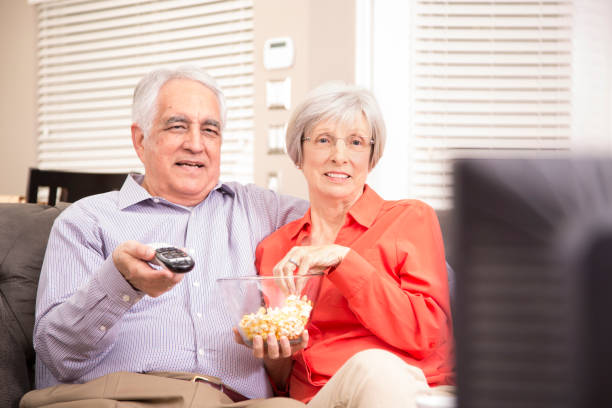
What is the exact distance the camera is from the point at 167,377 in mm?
1485

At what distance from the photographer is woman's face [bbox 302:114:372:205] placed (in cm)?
168

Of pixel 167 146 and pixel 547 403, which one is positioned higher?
pixel 167 146

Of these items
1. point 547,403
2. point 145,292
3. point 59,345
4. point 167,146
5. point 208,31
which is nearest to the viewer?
point 547,403

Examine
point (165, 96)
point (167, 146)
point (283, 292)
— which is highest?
point (165, 96)

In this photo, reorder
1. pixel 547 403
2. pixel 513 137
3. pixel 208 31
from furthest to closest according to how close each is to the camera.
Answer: pixel 208 31, pixel 513 137, pixel 547 403

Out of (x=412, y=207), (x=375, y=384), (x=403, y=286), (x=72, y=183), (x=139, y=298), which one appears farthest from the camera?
(x=72, y=183)

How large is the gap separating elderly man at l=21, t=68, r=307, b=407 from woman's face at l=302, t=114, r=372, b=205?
22 cm

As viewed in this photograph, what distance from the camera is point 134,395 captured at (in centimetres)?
138

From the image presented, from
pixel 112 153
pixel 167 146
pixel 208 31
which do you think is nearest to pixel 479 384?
pixel 167 146

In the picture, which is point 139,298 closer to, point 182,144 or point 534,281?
point 182,144

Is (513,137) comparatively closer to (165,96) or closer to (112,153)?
(165,96)

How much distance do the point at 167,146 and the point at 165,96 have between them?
0.50ft

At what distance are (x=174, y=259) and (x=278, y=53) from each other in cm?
191

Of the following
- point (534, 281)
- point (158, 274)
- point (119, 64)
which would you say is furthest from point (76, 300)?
point (119, 64)
